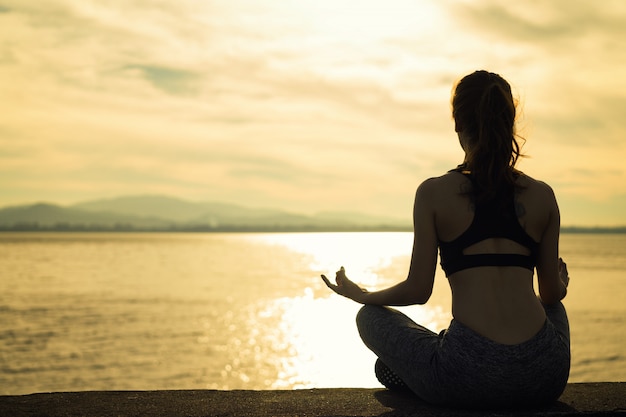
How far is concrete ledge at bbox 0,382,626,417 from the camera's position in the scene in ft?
12.1

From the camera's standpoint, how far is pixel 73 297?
54.4m

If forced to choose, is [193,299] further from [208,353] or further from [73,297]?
[208,353]

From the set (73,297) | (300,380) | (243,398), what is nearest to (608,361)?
(300,380)

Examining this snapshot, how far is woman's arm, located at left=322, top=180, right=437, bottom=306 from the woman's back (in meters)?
0.05

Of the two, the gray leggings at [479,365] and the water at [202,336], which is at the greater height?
the gray leggings at [479,365]

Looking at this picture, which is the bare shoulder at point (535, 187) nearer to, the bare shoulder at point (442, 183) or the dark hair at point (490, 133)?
the dark hair at point (490, 133)

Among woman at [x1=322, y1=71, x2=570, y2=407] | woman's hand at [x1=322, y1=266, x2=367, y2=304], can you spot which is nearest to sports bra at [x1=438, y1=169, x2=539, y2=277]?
woman at [x1=322, y1=71, x2=570, y2=407]

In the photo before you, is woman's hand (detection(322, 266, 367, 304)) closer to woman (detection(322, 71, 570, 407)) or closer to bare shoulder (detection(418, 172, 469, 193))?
woman (detection(322, 71, 570, 407))

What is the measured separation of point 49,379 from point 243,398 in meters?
22.8

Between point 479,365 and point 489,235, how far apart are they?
655 mm

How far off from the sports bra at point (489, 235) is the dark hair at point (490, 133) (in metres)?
0.07

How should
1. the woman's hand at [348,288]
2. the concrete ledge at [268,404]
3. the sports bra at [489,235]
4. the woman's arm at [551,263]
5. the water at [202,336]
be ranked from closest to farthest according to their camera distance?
the sports bra at [489,235], the woman's arm at [551,263], the concrete ledge at [268,404], the woman's hand at [348,288], the water at [202,336]

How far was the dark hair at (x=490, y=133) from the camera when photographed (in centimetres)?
335

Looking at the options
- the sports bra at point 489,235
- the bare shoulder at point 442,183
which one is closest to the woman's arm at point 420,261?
the bare shoulder at point 442,183
